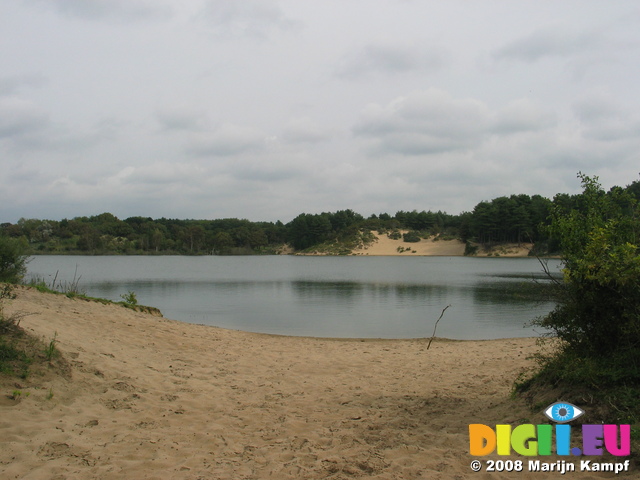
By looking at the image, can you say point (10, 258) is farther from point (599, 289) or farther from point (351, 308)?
point (599, 289)

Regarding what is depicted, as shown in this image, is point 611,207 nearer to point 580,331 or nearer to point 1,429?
point 580,331

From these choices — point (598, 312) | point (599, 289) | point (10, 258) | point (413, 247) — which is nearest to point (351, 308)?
point (10, 258)

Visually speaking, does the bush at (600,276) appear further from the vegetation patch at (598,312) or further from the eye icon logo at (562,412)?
the eye icon logo at (562,412)

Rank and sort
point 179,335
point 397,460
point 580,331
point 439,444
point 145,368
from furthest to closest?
1. point 179,335
2. point 145,368
3. point 580,331
4. point 439,444
5. point 397,460

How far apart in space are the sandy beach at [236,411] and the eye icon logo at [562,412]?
0.64 ft

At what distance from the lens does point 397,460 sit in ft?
15.9

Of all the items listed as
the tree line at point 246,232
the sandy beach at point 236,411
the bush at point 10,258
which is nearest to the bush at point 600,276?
the sandy beach at point 236,411

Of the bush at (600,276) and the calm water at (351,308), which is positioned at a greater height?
the bush at (600,276)

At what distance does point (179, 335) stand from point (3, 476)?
7688mm

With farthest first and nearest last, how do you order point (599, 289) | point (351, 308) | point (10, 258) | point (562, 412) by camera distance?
point (351, 308)
point (10, 258)
point (599, 289)
point (562, 412)

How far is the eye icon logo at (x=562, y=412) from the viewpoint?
4914 mm

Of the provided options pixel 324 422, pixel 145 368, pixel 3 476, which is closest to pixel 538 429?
pixel 324 422

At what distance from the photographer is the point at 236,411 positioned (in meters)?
6.79

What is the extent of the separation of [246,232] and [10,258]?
377ft
